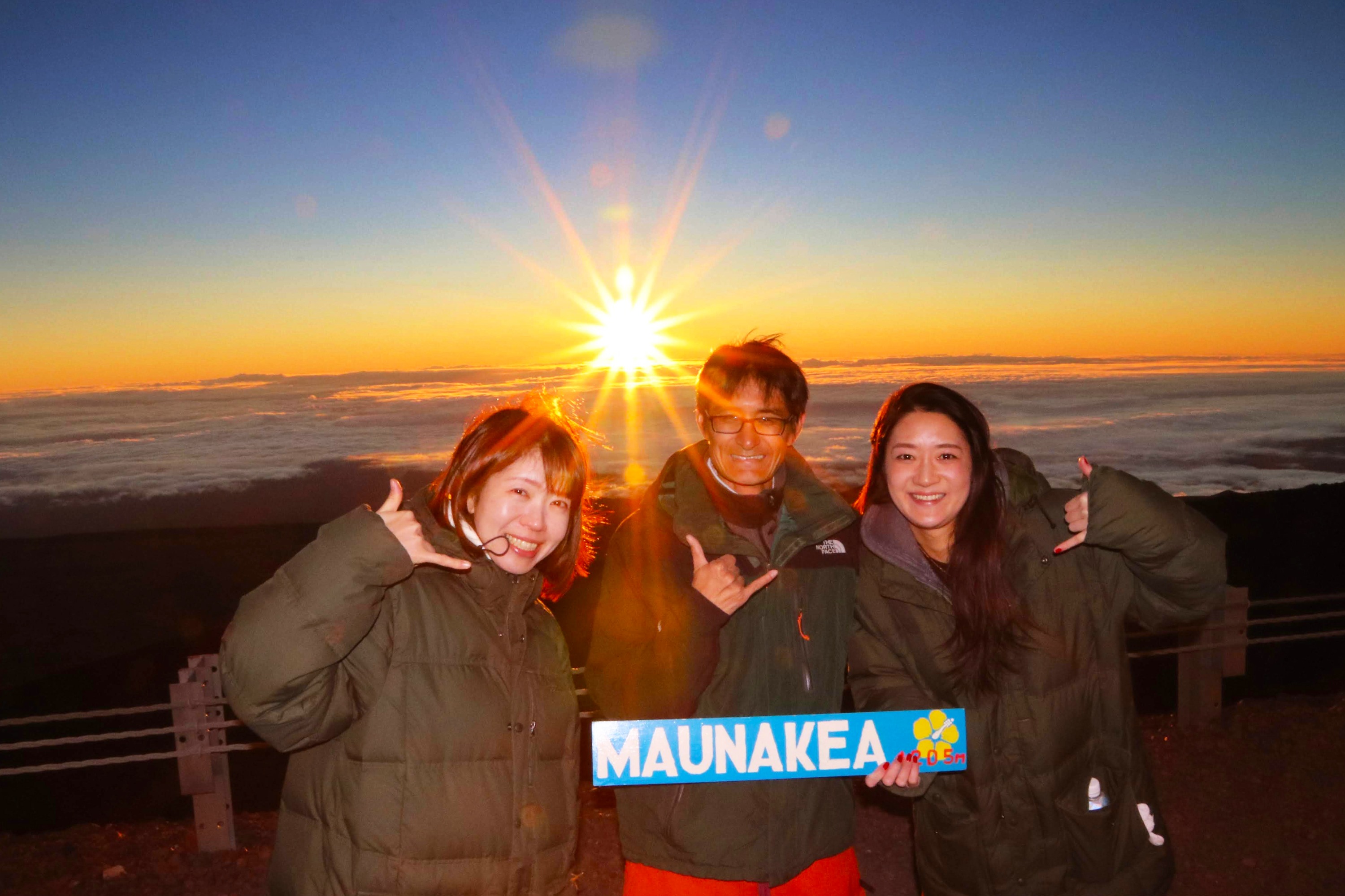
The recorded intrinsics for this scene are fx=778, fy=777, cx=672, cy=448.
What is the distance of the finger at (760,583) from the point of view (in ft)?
8.35

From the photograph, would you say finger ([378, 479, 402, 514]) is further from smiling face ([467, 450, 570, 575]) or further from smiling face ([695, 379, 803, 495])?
smiling face ([695, 379, 803, 495])

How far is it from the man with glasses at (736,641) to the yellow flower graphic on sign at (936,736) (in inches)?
12.4

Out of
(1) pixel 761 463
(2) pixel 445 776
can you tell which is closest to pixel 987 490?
(1) pixel 761 463

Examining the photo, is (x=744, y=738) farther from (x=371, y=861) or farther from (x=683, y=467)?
(x=371, y=861)

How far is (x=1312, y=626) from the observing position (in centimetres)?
3194

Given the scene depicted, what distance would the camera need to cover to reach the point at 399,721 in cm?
212

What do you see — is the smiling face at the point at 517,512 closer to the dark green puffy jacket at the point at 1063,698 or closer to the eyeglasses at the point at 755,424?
the eyeglasses at the point at 755,424

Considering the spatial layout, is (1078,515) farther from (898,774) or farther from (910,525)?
(898,774)

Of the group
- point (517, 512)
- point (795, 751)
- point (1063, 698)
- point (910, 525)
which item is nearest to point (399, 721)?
point (517, 512)

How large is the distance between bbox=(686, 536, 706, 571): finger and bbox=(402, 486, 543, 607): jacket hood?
521 millimetres

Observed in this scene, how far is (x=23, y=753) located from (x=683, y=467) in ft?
92.0

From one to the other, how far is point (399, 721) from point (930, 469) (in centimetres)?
180

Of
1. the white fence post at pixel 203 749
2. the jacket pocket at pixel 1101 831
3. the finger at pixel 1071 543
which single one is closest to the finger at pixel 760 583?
the finger at pixel 1071 543

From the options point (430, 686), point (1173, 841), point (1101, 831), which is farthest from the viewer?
point (1173, 841)
